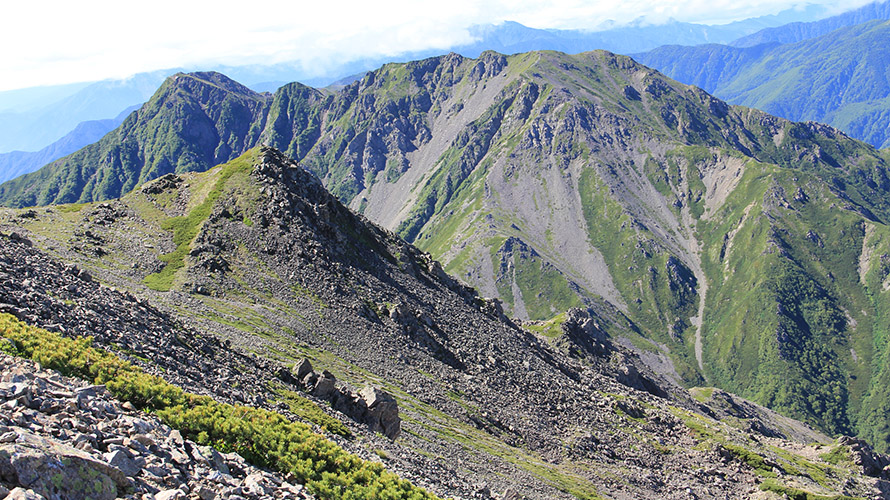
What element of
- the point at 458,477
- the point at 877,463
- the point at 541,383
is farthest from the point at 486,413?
the point at 877,463

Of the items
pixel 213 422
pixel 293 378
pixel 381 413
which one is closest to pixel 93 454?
pixel 213 422

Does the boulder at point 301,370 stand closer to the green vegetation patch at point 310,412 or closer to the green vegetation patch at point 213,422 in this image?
the green vegetation patch at point 310,412

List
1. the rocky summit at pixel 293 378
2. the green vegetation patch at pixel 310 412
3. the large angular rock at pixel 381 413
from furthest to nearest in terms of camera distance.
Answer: the large angular rock at pixel 381 413, the green vegetation patch at pixel 310 412, the rocky summit at pixel 293 378

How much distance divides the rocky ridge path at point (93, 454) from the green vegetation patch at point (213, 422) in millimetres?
2205

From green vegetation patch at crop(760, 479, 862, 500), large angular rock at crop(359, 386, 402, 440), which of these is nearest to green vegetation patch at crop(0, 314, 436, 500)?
large angular rock at crop(359, 386, 402, 440)

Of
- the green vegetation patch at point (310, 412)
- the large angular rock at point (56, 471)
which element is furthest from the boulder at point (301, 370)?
the large angular rock at point (56, 471)

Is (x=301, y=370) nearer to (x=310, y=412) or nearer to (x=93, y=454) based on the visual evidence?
(x=310, y=412)

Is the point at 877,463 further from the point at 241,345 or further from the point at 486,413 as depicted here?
the point at 241,345

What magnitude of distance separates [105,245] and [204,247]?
15351 millimetres

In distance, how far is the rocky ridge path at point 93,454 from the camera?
→ 18031 millimetres

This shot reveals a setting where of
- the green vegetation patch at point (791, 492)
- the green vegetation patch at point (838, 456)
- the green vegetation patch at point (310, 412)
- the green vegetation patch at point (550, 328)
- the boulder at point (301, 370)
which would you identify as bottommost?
the green vegetation patch at point (310, 412)

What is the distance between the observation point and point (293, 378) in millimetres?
58312

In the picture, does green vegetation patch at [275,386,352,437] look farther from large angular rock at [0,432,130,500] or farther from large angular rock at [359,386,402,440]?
large angular rock at [0,432,130,500]

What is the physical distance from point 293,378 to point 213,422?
27002 millimetres
